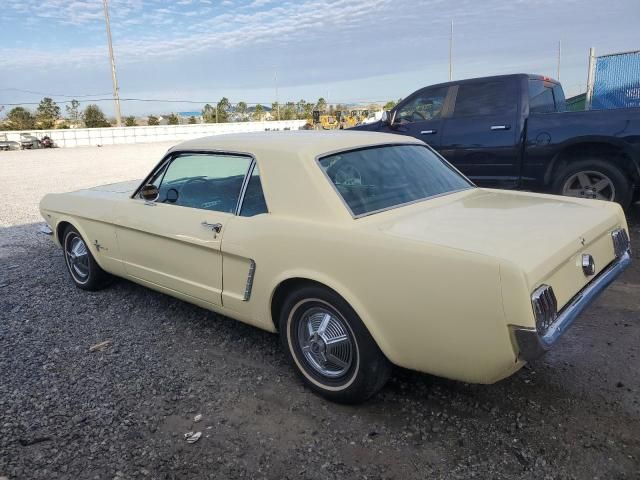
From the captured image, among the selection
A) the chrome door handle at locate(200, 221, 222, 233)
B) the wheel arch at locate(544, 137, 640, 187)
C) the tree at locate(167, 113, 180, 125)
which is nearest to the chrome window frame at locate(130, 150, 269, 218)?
the chrome door handle at locate(200, 221, 222, 233)

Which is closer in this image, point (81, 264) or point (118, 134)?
point (81, 264)

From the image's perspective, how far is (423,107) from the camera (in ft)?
23.4

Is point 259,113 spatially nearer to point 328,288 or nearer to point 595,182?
point 595,182

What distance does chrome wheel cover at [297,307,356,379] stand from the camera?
2643 millimetres

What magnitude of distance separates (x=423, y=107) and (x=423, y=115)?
110mm

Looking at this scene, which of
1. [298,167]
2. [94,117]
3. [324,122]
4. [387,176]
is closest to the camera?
[298,167]

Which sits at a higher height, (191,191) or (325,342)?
(191,191)

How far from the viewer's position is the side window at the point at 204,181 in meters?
3.25

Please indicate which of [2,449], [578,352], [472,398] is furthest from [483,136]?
[2,449]

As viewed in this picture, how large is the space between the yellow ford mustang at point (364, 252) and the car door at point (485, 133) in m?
3.00

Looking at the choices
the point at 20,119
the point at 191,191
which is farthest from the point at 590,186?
the point at 20,119

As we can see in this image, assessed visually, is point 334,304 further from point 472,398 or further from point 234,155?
point 234,155

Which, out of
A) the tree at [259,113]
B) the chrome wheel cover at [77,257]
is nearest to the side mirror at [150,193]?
the chrome wheel cover at [77,257]

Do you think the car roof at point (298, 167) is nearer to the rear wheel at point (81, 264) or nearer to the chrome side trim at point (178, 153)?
the chrome side trim at point (178, 153)
